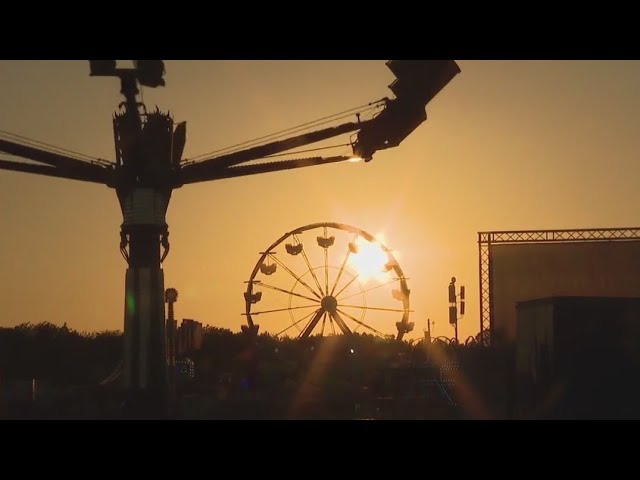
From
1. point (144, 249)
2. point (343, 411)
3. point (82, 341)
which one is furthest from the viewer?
point (82, 341)

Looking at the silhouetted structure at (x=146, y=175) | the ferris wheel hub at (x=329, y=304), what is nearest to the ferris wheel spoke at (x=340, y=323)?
the ferris wheel hub at (x=329, y=304)

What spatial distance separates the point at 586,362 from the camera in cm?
3609

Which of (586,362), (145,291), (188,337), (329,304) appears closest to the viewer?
(586,362)

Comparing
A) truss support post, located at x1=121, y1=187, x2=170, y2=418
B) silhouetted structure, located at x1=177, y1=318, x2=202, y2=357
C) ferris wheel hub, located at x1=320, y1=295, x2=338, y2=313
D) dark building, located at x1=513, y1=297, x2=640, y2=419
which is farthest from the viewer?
ferris wheel hub, located at x1=320, y1=295, x2=338, y2=313

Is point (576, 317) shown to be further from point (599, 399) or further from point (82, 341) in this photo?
point (82, 341)

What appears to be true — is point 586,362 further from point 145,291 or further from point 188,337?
point 188,337

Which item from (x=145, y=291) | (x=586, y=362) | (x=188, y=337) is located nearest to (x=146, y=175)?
(x=145, y=291)

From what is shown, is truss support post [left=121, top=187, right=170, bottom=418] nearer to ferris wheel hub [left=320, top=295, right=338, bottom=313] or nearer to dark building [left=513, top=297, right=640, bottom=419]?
dark building [left=513, top=297, right=640, bottom=419]

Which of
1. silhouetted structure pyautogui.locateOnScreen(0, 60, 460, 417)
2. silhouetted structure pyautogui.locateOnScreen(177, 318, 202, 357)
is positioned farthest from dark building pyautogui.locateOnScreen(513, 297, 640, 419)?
silhouetted structure pyautogui.locateOnScreen(177, 318, 202, 357)

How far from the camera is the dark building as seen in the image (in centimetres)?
3553

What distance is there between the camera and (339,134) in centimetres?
4134
